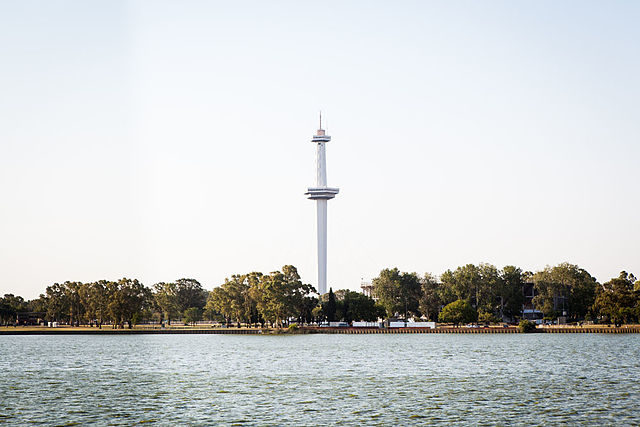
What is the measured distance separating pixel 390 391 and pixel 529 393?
12305 mm

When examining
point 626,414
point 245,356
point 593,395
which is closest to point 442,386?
point 593,395

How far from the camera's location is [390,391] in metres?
73.6

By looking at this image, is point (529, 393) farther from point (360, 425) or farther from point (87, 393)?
point (87, 393)

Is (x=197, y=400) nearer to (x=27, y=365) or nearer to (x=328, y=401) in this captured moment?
(x=328, y=401)

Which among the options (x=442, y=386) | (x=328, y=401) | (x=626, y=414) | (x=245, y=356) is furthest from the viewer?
(x=245, y=356)

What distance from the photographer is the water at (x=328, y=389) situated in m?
57.9

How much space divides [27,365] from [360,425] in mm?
72463

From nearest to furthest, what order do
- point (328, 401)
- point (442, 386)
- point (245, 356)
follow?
point (328, 401) → point (442, 386) → point (245, 356)

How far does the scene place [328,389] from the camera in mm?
75500

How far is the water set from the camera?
5794cm

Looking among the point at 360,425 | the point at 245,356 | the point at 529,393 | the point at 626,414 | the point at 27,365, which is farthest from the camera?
the point at 245,356

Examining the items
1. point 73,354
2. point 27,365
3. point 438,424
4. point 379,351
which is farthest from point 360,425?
point 73,354

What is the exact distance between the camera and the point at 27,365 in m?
112

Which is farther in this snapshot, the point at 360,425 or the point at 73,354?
the point at 73,354
